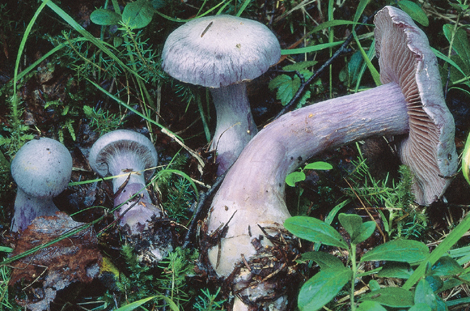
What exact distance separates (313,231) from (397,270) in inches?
14.5

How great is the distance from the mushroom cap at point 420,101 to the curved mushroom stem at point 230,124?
2.83 ft

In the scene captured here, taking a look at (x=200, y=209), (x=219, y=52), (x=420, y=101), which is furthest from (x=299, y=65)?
(x=200, y=209)

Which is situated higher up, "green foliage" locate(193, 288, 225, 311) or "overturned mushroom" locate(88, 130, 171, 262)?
"overturned mushroom" locate(88, 130, 171, 262)

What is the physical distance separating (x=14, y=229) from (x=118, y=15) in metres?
1.38

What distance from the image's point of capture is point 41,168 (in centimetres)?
181

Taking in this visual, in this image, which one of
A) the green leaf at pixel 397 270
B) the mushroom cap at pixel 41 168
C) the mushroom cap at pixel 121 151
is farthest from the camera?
the mushroom cap at pixel 121 151

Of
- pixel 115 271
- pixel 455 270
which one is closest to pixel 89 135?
pixel 115 271

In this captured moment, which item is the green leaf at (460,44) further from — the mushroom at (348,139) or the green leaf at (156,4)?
the green leaf at (156,4)

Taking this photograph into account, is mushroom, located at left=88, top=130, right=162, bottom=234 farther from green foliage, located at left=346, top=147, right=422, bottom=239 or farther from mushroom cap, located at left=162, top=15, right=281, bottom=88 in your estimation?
green foliage, located at left=346, top=147, right=422, bottom=239

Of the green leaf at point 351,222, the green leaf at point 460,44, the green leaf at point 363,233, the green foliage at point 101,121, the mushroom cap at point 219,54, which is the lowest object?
the green leaf at point 363,233

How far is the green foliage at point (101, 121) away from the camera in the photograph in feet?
7.75

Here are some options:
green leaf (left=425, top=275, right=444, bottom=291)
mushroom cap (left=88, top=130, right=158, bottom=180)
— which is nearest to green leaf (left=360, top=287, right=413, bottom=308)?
green leaf (left=425, top=275, right=444, bottom=291)

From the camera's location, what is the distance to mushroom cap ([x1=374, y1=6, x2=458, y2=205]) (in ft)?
5.54

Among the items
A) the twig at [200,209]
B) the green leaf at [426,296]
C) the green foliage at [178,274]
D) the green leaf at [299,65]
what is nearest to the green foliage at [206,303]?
the green foliage at [178,274]
